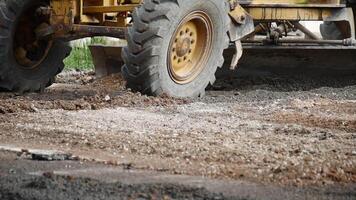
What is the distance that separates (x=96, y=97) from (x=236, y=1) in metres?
2.40

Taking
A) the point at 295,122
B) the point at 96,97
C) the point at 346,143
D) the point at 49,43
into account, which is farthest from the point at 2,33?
the point at 346,143

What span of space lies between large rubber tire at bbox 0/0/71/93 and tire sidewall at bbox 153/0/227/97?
6.67 ft

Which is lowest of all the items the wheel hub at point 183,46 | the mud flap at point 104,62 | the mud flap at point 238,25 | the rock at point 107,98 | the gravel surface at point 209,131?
the gravel surface at point 209,131

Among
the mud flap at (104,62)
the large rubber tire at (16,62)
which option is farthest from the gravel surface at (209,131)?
the mud flap at (104,62)

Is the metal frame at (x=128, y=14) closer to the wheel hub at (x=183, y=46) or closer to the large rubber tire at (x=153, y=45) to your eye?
the large rubber tire at (x=153, y=45)

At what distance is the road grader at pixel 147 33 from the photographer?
→ 9.27 meters

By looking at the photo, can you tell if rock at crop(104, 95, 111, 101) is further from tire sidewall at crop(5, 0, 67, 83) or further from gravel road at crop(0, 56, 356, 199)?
tire sidewall at crop(5, 0, 67, 83)

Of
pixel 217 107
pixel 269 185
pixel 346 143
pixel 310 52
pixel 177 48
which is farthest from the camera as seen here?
pixel 310 52

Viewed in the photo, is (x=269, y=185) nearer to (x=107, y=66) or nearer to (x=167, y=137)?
(x=167, y=137)

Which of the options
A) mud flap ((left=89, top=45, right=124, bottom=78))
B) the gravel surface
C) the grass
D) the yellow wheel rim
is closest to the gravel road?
the gravel surface

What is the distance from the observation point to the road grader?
927 cm

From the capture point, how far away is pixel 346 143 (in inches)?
263

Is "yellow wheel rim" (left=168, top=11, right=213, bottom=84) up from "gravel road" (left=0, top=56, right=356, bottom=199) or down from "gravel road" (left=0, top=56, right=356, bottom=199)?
up

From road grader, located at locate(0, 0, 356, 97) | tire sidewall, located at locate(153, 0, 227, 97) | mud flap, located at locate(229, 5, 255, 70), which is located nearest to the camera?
road grader, located at locate(0, 0, 356, 97)
